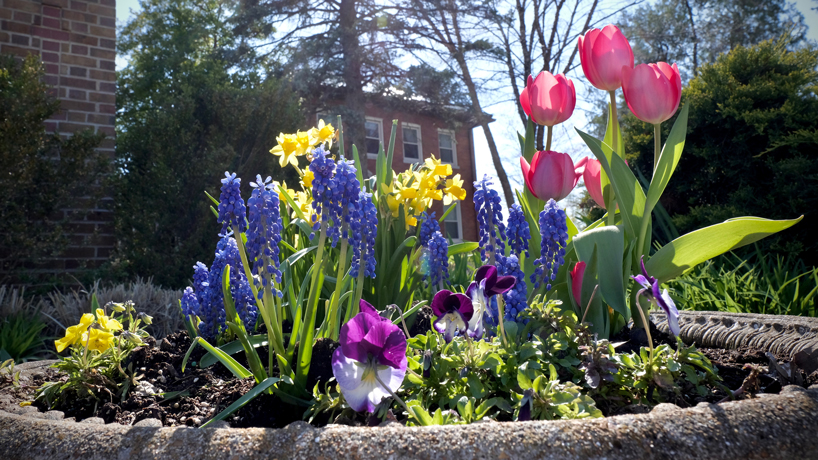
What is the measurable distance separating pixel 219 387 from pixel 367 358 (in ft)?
1.62

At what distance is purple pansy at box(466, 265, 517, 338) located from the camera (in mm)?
1033

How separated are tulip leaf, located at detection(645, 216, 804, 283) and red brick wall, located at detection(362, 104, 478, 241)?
12529 millimetres

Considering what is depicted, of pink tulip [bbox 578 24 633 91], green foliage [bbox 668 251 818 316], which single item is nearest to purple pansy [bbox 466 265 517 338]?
pink tulip [bbox 578 24 633 91]

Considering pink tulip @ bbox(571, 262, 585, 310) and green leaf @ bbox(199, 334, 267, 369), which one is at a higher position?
pink tulip @ bbox(571, 262, 585, 310)

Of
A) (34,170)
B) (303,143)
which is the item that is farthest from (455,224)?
(303,143)

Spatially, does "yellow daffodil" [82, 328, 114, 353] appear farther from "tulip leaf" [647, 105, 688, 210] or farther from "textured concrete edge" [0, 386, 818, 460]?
"tulip leaf" [647, 105, 688, 210]

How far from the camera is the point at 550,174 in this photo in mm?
1459

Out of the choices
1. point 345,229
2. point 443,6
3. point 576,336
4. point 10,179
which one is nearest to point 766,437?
point 576,336

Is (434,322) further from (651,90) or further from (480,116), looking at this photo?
(480,116)

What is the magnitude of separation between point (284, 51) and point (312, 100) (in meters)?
1.22

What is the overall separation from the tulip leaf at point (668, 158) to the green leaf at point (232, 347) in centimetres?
111

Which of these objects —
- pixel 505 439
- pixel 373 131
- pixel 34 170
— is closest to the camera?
pixel 505 439

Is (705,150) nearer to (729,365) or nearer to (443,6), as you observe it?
(729,365)

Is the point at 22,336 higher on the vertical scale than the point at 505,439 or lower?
lower
